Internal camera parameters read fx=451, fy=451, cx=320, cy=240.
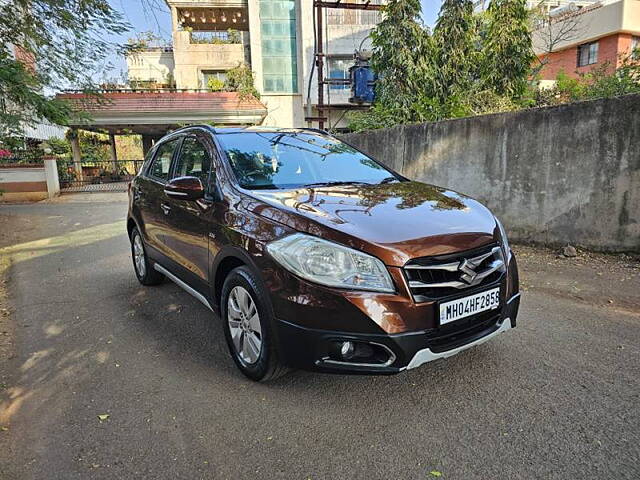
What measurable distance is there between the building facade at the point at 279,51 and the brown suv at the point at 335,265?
2069 cm

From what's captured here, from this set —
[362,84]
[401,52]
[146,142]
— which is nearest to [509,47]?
[401,52]

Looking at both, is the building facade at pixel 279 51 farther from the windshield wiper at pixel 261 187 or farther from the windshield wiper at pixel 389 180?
the windshield wiper at pixel 261 187

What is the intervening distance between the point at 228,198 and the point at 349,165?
125 cm

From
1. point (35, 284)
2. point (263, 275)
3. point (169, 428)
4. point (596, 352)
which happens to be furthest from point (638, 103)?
point (35, 284)

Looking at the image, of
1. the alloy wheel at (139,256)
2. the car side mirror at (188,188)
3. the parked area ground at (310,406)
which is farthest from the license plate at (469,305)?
the alloy wheel at (139,256)

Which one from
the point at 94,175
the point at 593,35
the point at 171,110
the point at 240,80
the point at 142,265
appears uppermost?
the point at 593,35

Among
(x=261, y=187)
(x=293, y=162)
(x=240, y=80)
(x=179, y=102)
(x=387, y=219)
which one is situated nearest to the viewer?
(x=387, y=219)

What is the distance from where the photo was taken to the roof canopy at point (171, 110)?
64.1ft

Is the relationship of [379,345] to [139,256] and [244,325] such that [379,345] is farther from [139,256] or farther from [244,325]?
[139,256]

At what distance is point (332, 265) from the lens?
2.43 metres

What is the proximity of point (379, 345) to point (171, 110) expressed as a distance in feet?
64.6

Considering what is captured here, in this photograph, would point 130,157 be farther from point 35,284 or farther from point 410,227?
point 410,227

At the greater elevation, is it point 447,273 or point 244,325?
point 447,273

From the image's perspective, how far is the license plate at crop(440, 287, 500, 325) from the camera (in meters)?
2.42
